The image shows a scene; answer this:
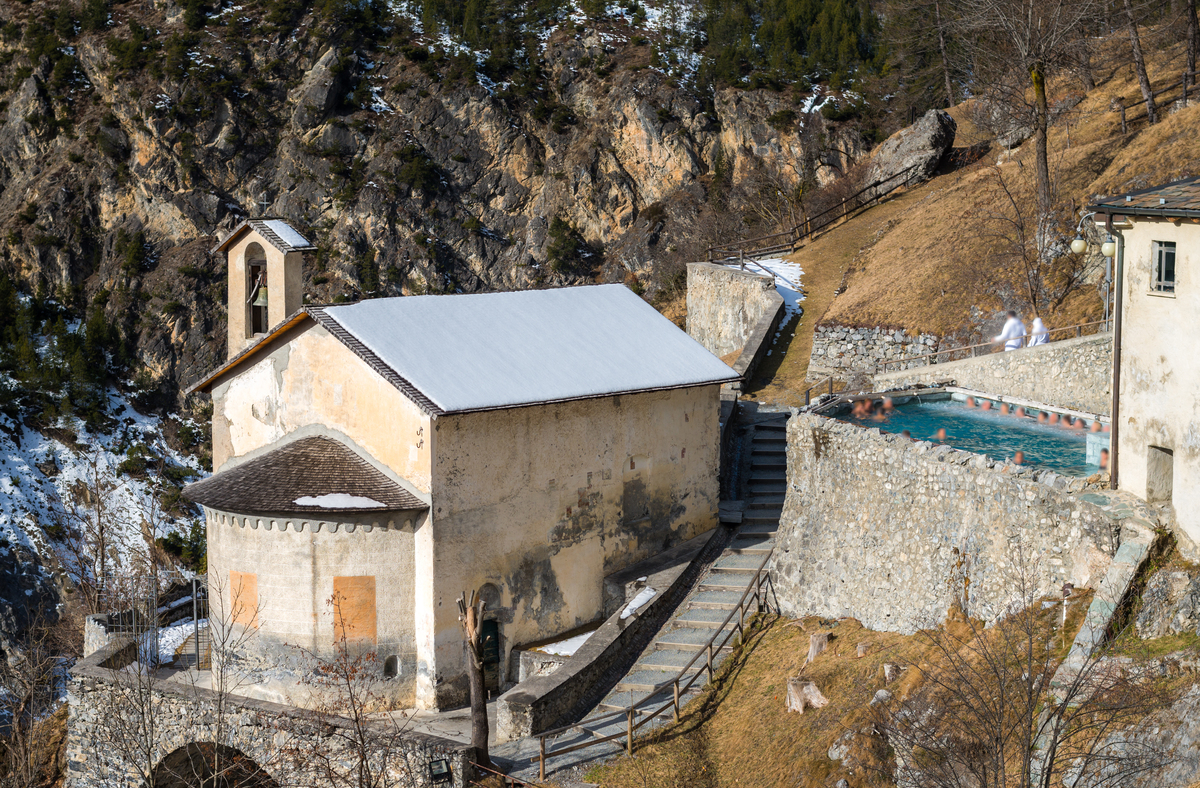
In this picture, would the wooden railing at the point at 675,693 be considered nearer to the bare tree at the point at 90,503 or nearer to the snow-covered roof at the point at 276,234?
the snow-covered roof at the point at 276,234

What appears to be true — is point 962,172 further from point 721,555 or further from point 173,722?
point 173,722

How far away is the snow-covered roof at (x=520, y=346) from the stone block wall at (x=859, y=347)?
30.4 feet

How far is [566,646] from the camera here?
78.2 feet

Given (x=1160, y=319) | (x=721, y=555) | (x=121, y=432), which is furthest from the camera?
(x=121, y=432)

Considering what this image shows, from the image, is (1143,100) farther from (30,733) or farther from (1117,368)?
(30,733)

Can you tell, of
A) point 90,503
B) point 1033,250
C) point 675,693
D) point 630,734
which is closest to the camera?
point 630,734

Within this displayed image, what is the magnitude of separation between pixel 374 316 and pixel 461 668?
286 inches

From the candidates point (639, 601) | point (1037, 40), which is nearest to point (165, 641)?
point (639, 601)

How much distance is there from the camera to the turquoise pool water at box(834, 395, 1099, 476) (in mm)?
20234

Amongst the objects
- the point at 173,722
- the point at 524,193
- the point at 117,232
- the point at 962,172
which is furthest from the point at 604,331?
the point at 117,232

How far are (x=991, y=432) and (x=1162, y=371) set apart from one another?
22.2ft

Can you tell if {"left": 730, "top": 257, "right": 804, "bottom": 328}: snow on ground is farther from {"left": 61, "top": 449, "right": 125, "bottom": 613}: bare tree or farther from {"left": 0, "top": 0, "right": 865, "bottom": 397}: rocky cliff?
{"left": 0, "top": 0, "right": 865, "bottom": 397}: rocky cliff

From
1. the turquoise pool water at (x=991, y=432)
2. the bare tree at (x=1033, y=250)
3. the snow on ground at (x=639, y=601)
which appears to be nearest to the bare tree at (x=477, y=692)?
the snow on ground at (x=639, y=601)

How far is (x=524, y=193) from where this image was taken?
9656cm
